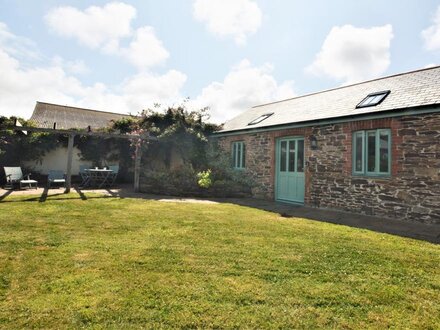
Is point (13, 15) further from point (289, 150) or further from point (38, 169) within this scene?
point (38, 169)

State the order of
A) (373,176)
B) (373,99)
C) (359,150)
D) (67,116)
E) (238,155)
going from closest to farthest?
(373,176)
(359,150)
(373,99)
(238,155)
(67,116)

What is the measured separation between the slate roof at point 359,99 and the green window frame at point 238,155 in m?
0.80

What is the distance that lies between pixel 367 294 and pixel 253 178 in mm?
8892

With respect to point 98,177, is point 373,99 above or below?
above

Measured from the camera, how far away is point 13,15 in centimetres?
643

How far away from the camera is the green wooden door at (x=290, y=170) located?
10.1 metres

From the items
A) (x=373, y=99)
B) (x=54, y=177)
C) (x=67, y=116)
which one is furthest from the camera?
(x=67, y=116)

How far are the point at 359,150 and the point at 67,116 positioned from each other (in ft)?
66.7

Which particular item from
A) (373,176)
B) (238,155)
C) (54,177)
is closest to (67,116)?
(54,177)

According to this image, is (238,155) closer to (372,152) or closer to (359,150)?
(359,150)

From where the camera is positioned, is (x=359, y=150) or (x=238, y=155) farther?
(x=238, y=155)

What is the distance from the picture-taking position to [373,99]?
891 cm

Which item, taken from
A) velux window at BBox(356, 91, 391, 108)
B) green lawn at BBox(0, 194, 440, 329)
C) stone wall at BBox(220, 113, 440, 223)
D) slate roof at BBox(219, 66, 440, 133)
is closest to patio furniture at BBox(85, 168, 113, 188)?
slate roof at BBox(219, 66, 440, 133)

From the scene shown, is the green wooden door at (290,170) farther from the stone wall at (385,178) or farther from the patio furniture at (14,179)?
the patio furniture at (14,179)
